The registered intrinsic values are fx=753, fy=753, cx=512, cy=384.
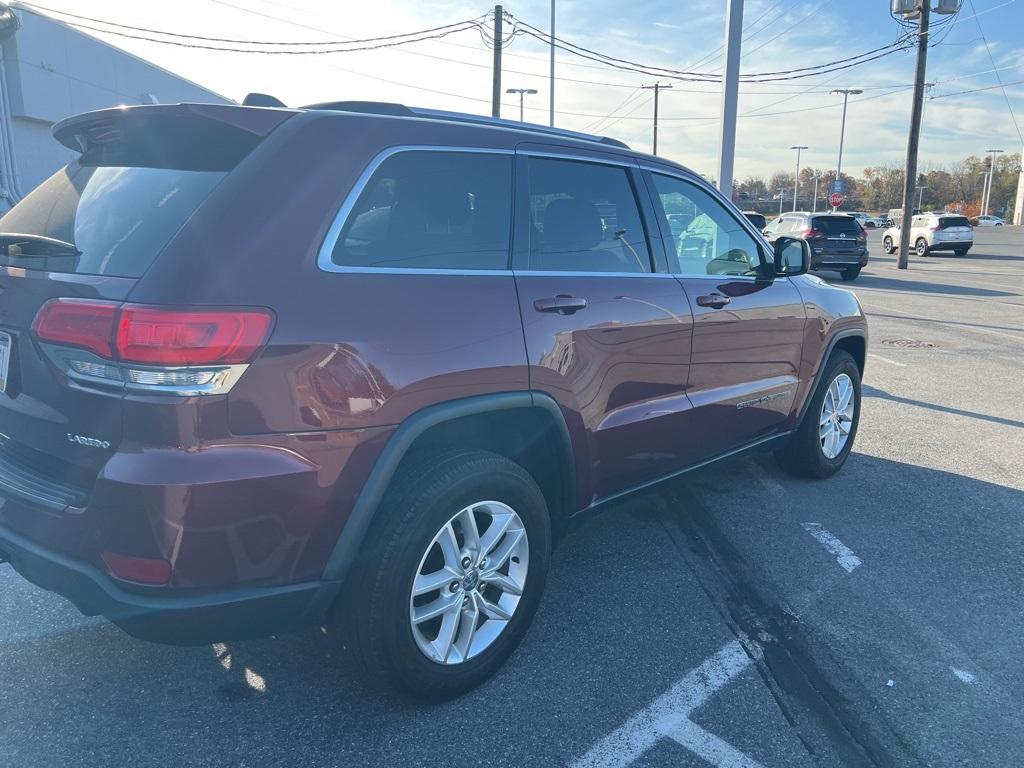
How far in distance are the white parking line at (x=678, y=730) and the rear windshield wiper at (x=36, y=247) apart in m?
2.21

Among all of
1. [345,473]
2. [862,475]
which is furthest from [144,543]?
[862,475]

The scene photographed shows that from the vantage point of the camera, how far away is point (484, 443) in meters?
2.82

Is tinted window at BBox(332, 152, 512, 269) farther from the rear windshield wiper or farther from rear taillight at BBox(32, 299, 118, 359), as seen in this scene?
the rear windshield wiper

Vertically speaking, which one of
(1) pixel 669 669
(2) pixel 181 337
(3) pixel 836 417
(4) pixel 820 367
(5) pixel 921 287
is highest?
(2) pixel 181 337

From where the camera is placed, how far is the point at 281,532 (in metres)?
2.09

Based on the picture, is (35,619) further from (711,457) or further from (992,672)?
(992,672)

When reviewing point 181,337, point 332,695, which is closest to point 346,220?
point 181,337

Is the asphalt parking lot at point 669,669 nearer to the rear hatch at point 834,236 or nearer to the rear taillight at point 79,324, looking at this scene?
the rear taillight at point 79,324

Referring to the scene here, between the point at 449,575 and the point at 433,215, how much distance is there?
48.4 inches

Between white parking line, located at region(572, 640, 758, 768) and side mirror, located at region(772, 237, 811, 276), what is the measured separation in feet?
7.46

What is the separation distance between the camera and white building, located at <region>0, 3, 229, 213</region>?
19422 mm

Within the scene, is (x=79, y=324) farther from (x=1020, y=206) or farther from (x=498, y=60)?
(x=1020, y=206)

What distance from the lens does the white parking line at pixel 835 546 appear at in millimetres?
3717

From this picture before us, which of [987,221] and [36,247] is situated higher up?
[987,221]
